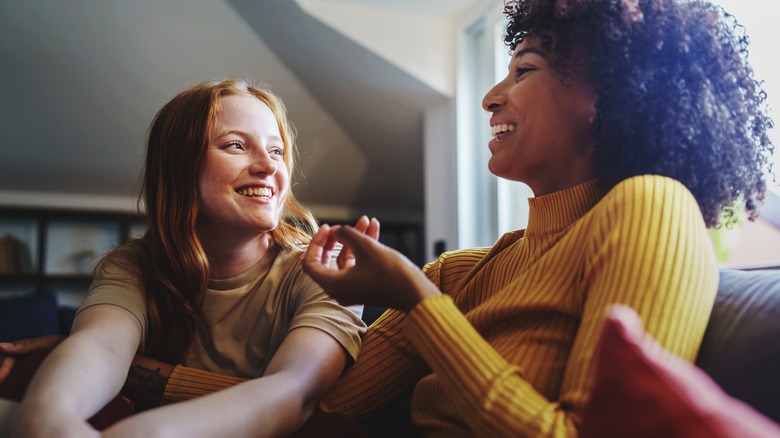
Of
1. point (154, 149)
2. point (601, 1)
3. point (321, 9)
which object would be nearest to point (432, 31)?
point (321, 9)

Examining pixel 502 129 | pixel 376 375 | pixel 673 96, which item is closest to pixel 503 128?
pixel 502 129

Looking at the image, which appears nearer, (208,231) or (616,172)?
(616,172)

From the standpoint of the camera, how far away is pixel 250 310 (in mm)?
1268

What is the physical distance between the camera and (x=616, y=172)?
99 centimetres

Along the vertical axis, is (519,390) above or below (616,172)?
below

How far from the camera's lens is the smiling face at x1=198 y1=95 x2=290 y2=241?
130 cm

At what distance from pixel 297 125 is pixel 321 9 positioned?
1.20 m

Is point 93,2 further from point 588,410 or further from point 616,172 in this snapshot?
point 588,410

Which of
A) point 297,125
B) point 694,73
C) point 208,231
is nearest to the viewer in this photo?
point 694,73

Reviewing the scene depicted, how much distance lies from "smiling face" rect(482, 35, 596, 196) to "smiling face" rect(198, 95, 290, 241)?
50 cm

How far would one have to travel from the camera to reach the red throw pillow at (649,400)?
420 mm

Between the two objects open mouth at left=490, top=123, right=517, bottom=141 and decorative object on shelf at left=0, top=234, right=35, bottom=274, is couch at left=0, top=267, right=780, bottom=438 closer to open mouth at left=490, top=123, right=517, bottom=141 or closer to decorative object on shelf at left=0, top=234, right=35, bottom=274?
open mouth at left=490, top=123, right=517, bottom=141

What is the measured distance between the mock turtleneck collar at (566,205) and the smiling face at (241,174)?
1.82 ft

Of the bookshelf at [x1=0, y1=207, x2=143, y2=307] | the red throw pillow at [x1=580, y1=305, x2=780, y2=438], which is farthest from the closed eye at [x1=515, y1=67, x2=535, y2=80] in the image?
the bookshelf at [x1=0, y1=207, x2=143, y2=307]
